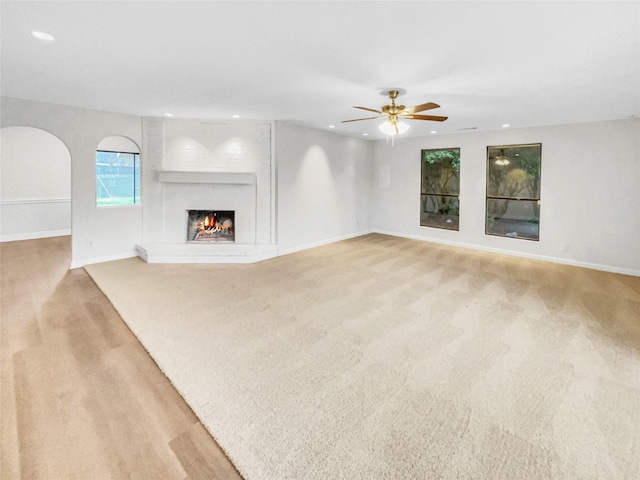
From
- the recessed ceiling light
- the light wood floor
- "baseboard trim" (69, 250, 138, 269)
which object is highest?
the recessed ceiling light

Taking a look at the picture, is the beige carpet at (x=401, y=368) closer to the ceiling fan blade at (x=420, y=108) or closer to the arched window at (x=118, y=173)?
the arched window at (x=118, y=173)

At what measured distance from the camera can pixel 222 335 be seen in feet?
10.5

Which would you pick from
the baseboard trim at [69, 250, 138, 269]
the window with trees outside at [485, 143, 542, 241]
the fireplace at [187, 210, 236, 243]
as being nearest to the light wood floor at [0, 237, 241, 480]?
the baseboard trim at [69, 250, 138, 269]

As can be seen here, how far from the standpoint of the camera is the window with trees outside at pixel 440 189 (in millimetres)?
7641

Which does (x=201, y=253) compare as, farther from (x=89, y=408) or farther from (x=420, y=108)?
(x=420, y=108)

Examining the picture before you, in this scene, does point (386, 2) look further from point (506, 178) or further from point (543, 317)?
point (506, 178)

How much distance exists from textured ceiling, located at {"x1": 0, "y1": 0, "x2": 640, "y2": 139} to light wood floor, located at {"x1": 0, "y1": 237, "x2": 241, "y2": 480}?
2.68m

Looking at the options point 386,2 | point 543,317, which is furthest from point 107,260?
point 543,317

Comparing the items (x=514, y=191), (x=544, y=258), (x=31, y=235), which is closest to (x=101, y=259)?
(x=31, y=235)

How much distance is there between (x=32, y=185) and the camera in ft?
26.0

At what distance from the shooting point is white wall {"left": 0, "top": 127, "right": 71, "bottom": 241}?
7.51m

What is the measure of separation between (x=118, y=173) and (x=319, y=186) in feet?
13.8

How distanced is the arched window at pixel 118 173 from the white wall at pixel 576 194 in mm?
6713

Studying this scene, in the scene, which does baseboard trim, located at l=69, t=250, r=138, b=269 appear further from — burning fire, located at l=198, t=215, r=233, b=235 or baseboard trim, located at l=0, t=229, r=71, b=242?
baseboard trim, located at l=0, t=229, r=71, b=242
